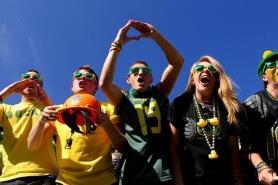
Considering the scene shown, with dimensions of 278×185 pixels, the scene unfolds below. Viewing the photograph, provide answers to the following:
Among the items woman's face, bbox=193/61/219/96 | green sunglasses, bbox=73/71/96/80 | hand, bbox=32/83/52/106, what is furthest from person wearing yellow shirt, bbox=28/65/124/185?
woman's face, bbox=193/61/219/96

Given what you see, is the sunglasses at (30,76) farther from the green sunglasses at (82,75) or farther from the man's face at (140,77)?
the man's face at (140,77)

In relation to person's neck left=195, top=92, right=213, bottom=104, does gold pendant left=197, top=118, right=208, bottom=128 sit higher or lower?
lower

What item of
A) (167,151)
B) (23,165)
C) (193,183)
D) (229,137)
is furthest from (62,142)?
(229,137)

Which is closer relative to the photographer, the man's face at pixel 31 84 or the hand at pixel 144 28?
the hand at pixel 144 28

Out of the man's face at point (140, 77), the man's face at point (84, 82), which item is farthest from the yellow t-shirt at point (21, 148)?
the man's face at point (140, 77)

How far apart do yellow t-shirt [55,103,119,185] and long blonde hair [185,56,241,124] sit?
4.11ft

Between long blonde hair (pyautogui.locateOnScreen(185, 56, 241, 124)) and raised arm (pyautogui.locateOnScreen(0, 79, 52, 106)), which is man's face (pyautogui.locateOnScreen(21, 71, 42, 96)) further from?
long blonde hair (pyautogui.locateOnScreen(185, 56, 241, 124))

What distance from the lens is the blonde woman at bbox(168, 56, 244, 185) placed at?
182 inches

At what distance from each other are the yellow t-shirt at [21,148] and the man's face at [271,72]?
10.2 feet

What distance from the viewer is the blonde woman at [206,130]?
4.62m

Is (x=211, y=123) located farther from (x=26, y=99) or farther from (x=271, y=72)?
(x=26, y=99)

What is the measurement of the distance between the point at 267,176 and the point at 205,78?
5.11ft

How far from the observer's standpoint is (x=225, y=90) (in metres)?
5.11

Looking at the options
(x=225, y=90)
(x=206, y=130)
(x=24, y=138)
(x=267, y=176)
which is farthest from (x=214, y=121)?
(x=24, y=138)
